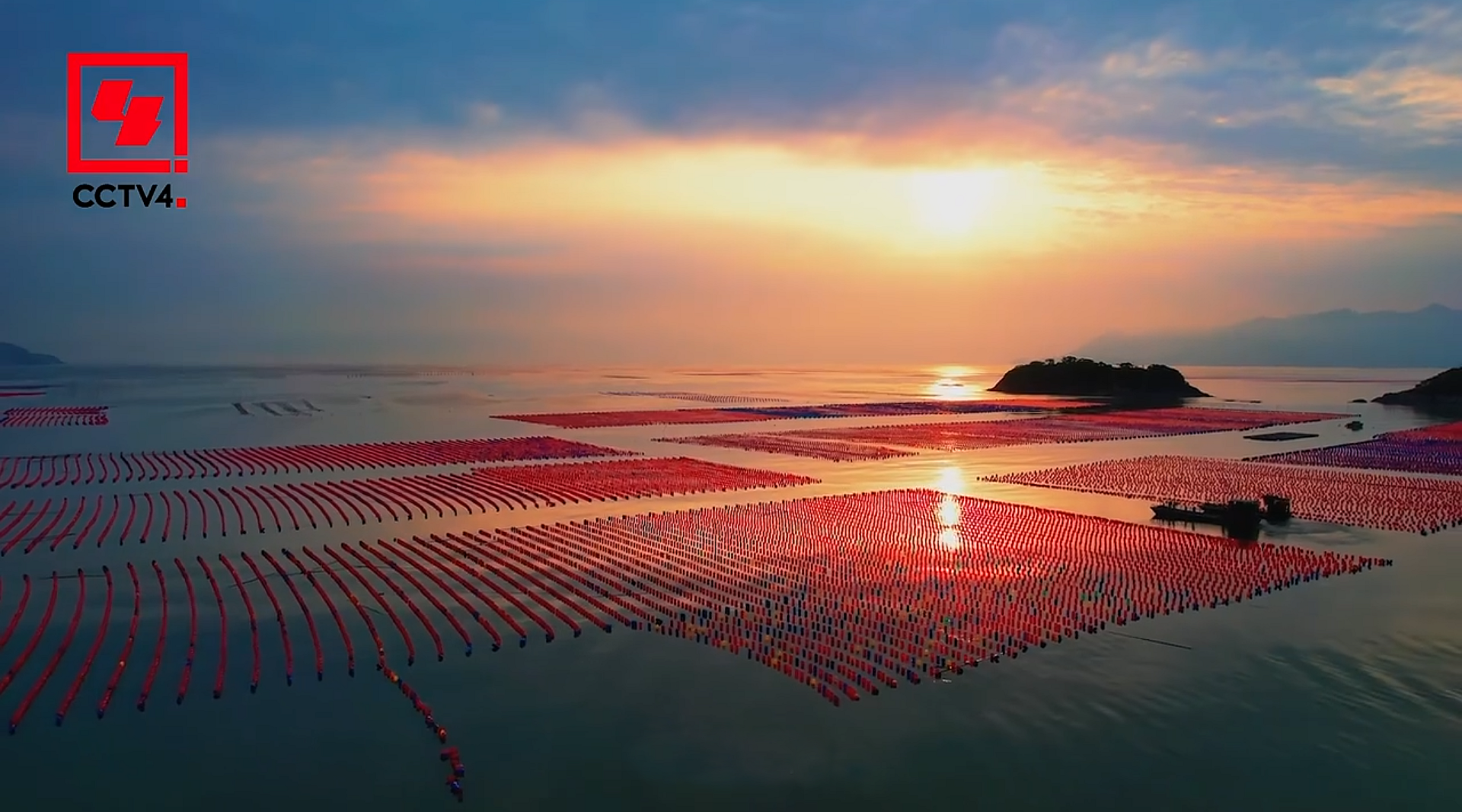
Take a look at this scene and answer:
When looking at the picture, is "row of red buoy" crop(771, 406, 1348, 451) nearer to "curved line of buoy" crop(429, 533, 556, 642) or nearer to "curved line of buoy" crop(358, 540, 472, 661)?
"curved line of buoy" crop(429, 533, 556, 642)

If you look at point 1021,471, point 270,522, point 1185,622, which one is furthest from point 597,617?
point 1021,471

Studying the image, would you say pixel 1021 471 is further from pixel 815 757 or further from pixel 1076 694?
pixel 815 757

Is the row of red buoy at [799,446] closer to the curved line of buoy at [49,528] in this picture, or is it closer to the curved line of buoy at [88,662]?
the curved line of buoy at [49,528]

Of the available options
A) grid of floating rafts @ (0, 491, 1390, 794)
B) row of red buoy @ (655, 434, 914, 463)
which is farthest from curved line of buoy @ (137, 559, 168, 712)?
row of red buoy @ (655, 434, 914, 463)

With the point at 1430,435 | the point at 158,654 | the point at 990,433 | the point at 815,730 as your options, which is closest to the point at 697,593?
the point at 815,730

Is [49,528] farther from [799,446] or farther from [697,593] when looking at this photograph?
[799,446]

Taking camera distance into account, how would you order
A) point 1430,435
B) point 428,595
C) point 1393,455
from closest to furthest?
point 428,595 < point 1393,455 < point 1430,435
